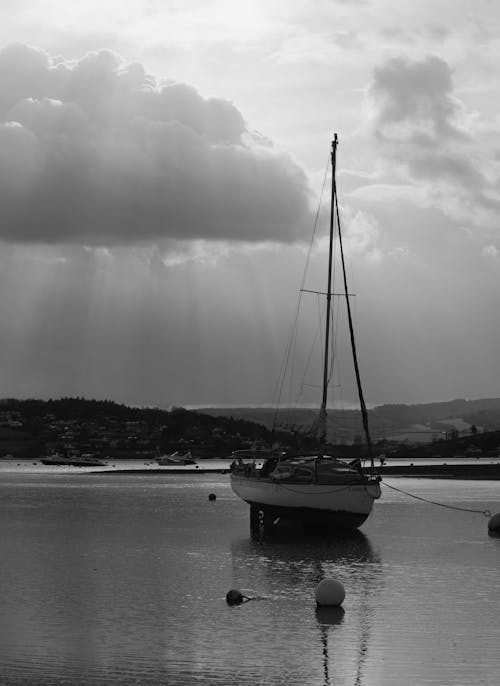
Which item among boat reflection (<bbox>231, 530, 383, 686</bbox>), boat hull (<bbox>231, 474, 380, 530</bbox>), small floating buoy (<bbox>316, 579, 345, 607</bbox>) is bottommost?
boat reflection (<bbox>231, 530, 383, 686</bbox>)

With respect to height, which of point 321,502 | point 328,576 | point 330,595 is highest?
point 321,502

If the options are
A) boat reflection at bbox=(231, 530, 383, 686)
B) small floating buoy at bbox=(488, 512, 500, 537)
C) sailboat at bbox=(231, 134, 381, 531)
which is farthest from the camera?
small floating buoy at bbox=(488, 512, 500, 537)

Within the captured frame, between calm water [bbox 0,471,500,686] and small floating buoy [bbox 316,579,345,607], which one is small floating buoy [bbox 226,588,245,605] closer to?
calm water [bbox 0,471,500,686]

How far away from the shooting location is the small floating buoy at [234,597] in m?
30.6

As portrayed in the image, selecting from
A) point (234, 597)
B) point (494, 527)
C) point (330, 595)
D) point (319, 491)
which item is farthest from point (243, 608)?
point (494, 527)

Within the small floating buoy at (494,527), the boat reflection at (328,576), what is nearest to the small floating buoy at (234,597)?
the boat reflection at (328,576)

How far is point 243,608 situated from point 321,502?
20.3m

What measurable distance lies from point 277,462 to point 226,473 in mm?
138301

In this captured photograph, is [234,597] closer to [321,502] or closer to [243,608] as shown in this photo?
[243,608]

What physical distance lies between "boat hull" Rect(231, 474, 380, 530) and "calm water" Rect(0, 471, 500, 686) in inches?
48.7

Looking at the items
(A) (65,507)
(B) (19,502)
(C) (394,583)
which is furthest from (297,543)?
(B) (19,502)

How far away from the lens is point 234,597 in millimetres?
30812

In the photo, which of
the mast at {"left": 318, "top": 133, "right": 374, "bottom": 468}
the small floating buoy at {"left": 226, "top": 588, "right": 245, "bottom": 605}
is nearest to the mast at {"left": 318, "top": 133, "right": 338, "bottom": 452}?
the mast at {"left": 318, "top": 133, "right": 374, "bottom": 468}

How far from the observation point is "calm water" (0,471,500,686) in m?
21.3
